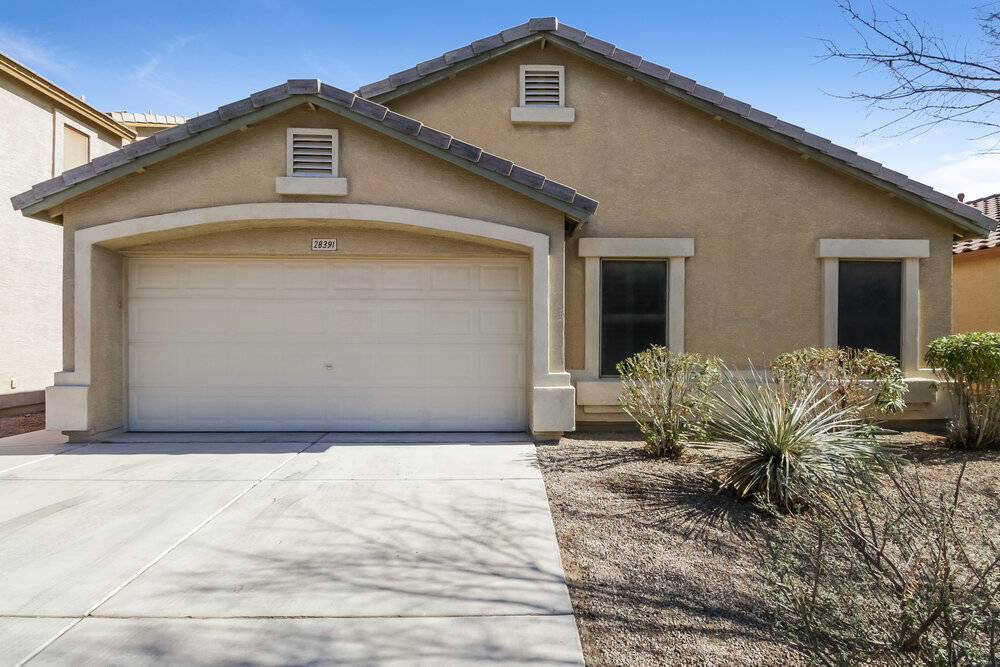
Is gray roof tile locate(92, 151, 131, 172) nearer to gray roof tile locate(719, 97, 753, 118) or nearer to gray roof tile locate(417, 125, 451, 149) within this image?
gray roof tile locate(417, 125, 451, 149)

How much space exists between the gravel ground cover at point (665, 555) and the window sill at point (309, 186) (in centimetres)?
435

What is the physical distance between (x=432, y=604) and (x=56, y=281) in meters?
12.4

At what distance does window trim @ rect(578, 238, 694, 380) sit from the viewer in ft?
27.9

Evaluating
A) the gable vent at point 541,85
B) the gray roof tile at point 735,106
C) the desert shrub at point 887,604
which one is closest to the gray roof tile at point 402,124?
the gable vent at point 541,85

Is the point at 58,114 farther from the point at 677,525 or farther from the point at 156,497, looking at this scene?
the point at 677,525

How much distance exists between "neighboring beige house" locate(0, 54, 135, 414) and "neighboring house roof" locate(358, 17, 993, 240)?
7405 millimetres

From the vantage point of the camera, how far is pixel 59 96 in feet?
38.1

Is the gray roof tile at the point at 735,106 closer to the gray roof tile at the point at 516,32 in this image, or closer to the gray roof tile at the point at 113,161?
the gray roof tile at the point at 516,32

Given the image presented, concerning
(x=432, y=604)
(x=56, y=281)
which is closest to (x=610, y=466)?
(x=432, y=604)

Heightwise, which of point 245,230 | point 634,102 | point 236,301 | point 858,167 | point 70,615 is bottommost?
point 70,615

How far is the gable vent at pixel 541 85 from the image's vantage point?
891cm

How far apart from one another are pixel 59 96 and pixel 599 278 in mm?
11724

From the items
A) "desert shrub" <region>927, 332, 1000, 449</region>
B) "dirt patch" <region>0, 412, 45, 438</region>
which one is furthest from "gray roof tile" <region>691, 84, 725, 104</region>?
"dirt patch" <region>0, 412, 45, 438</region>

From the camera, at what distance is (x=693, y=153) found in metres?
8.75
